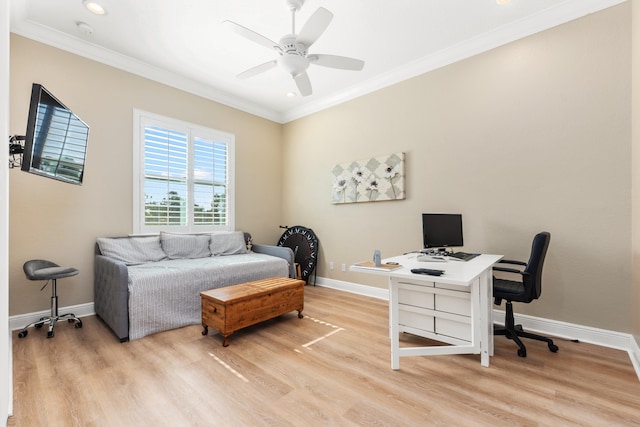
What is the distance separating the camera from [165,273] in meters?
3.00

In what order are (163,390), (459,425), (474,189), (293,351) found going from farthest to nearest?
(474,189), (293,351), (163,390), (459,425)

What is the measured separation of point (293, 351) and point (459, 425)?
1337 mm

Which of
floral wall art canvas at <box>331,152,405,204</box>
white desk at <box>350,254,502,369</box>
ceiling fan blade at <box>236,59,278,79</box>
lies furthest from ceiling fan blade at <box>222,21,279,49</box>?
floral wall art canvas at <box>331,152,405,204</box>

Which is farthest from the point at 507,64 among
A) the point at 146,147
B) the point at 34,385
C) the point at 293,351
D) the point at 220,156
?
the point at 34,385

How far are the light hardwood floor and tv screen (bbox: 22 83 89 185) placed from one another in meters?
1.52

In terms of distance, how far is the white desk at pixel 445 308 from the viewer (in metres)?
2.14

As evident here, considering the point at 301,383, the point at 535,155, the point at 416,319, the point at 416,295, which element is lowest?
the point at 301,383

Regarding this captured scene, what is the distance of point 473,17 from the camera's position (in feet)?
9.42

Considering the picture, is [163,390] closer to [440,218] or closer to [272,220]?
[440,218]

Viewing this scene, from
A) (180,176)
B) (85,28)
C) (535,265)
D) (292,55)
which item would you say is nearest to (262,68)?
(292,55)

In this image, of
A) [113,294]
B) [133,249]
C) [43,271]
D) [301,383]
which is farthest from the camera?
[133,249]

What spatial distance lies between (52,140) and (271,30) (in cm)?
229

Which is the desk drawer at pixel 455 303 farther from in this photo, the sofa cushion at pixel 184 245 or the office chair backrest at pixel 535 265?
the sofa cushion at pixel 184 245

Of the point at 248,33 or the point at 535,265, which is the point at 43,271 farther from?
the point at 535,265
